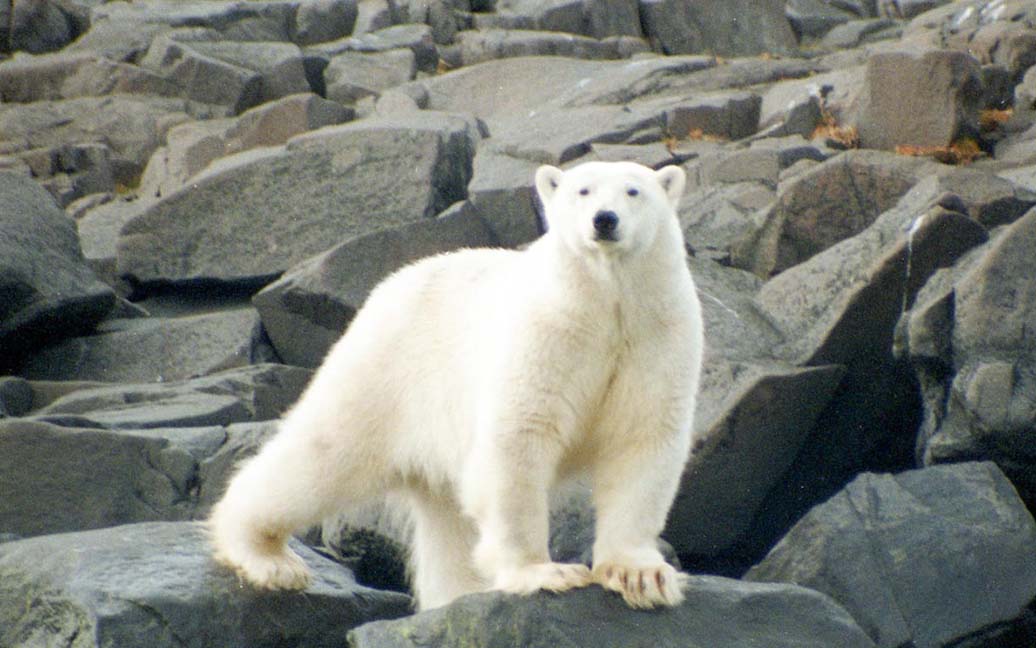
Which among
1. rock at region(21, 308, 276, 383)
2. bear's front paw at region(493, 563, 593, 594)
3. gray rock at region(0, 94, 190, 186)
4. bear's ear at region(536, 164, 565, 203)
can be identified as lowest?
gray rock at region(0, 94, 190, 186)

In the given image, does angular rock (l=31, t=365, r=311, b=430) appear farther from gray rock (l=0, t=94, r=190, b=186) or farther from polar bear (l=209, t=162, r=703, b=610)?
gray rock (l=0, t=94, r=190, b=186)

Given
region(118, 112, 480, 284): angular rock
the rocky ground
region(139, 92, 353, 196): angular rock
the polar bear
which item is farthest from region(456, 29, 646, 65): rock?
the polar bear

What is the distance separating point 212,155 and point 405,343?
10.0 m

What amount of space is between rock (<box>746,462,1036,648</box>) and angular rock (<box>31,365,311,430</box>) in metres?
3.11

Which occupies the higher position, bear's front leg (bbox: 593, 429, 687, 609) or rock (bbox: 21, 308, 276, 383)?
bear's front leg (bbox: 593, 429, 687, 609)

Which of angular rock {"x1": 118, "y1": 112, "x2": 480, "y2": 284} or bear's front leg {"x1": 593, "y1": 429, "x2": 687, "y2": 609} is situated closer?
bear's front leg {"x1": 593, "y1": 429, "x2": 687, "y2": 609}

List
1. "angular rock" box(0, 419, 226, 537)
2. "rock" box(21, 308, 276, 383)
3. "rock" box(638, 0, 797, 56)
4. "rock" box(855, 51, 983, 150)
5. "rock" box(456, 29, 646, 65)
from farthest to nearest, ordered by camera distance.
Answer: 1. "rock" box(638, 0, 797, 56)
2. "rock" box(456, 29, 646, 65)
3. "rock" box(855, 51, 983, 150)
4. "rock" box(21, 308, 276, 383)
5. "angular rock" box(0, 419, 226, 537)

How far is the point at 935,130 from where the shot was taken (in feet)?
38.7

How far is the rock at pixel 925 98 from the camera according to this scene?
11.8m

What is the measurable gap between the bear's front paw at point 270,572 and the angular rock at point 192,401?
7.06 feet

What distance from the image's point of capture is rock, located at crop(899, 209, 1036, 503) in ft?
23.4

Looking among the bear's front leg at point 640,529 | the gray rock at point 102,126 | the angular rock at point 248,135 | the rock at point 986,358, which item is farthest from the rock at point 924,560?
the gray rock at point 102,126

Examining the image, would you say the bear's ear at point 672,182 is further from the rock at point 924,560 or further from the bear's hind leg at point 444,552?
the rock at point 924,560

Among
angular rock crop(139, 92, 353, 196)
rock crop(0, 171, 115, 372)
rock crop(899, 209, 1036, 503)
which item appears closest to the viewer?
rock crop(899, 209, 1036, 503)
